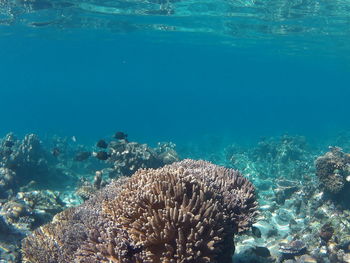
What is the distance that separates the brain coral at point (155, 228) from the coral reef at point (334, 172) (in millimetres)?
6329

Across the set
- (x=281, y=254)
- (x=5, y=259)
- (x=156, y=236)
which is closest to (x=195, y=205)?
(x=156, y=236)

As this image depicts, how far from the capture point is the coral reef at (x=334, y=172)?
10680mm

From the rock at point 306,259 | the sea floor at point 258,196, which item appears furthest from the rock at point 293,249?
the rock at point 306,259

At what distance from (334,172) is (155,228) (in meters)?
8.95

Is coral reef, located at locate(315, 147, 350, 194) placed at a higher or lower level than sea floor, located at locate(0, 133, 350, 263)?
higher

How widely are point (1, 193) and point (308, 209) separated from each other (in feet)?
41.2

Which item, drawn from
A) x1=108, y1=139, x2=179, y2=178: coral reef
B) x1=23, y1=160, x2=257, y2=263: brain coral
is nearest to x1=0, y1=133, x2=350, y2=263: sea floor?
x1=108, y1=139, x2=179, y2=178: coral reef

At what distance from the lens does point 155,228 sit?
409 cm

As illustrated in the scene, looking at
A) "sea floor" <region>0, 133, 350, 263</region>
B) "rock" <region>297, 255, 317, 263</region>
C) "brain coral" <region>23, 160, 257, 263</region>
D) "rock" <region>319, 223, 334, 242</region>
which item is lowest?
"sea floor" <region>0, 133, 350, 263</region>

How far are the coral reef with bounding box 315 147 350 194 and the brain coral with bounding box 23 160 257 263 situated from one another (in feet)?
20.8

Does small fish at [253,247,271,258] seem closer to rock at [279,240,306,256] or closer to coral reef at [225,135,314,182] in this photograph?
rock at [279,240,306,256]

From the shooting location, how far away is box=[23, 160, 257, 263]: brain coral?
409 cm

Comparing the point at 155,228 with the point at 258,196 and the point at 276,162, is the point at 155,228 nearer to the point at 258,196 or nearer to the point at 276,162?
the point at 258,196

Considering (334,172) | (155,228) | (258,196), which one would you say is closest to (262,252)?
(155,228)
